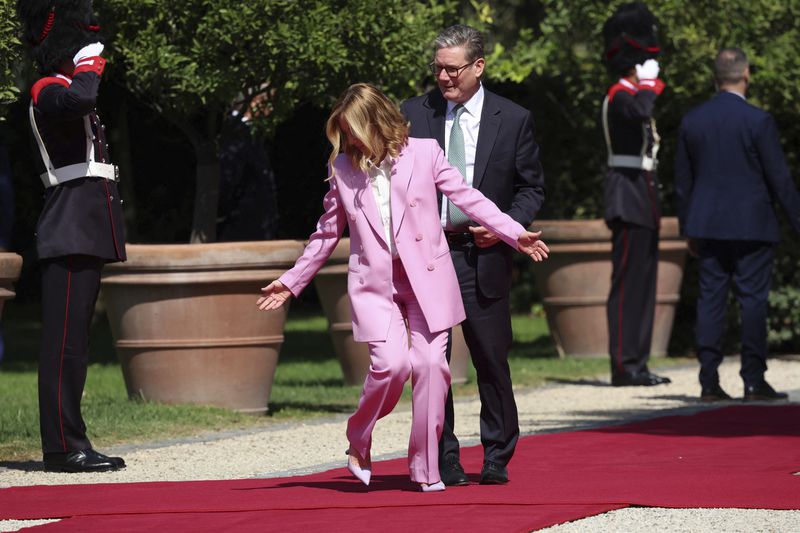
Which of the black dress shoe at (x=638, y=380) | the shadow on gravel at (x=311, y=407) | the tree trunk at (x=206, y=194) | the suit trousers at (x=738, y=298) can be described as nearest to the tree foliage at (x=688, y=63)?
the black dress shoe at (x=638, y=380)

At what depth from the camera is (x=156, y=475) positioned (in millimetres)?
6734

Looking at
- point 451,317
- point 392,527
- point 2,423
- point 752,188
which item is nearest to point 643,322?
point 752,188

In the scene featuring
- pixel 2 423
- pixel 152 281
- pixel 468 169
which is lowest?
pixel 2 423

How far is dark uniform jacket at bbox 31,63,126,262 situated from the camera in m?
6.93

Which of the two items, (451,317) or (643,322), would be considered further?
(643,322)

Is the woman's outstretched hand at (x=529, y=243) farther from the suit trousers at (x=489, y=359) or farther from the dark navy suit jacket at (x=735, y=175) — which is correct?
the dark navy suit jacket at (x=735, y=175)

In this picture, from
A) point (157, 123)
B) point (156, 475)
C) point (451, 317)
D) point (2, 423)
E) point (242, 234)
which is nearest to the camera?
point (451, 317)

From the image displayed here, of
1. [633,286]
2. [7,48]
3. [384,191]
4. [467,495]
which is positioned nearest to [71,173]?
[7,48]

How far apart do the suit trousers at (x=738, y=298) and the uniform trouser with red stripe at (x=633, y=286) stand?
1.07 metres

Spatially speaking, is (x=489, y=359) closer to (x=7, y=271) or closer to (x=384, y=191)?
(x=384, y=191)

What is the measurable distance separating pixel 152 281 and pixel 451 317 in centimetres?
314

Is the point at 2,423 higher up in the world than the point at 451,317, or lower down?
lower down

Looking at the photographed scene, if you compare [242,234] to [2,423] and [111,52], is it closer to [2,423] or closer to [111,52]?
[111,52]

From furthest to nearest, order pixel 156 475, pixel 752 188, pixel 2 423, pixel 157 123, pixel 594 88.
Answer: pixel 157 123, pixel 594 88, pixel 752 188, pixel 2 423, pixel 156 475
